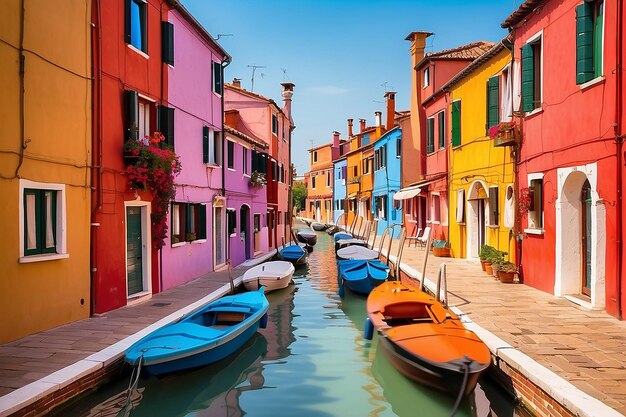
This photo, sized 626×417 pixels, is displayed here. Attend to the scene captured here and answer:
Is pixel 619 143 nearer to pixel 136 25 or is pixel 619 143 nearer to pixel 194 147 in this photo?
pixel 136 25

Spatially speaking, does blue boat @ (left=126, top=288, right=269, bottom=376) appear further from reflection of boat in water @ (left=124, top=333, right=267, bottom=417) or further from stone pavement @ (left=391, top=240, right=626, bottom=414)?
stone pavement @ (left=391, top=240, right=626, bottom=414)

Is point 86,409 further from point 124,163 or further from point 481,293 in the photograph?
point 481,293

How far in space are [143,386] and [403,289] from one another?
4.95 meters

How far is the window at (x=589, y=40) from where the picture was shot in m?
8.72

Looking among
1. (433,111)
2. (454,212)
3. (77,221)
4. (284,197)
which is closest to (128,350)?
(77,221)

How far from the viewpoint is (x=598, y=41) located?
28.6ft

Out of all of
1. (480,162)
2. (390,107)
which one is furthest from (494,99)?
(390,107)

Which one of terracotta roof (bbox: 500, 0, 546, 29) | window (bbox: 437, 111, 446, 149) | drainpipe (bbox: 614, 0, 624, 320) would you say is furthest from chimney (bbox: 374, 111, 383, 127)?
drainpipe (bbox: 614, 0, 624, 320)

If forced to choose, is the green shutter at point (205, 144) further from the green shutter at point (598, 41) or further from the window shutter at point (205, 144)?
the green shutter at point (598, 41)

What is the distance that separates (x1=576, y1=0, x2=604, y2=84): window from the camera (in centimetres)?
872

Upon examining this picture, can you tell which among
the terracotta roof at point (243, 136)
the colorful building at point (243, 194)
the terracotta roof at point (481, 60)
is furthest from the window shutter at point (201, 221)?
the terracotta roof at point (481, 60)

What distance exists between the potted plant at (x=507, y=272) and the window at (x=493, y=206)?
2825mm

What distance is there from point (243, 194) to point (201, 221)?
4.76m

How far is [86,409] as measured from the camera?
6.12m
